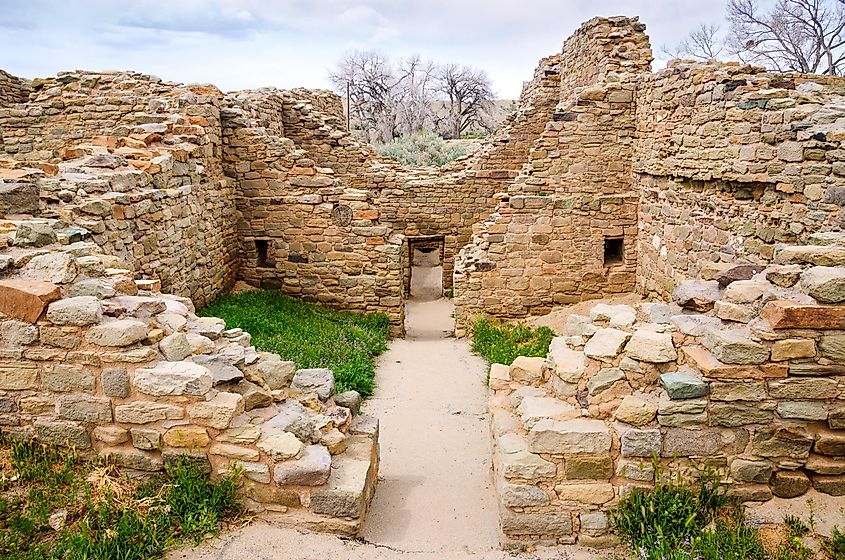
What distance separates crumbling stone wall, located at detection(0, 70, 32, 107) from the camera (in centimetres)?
1373

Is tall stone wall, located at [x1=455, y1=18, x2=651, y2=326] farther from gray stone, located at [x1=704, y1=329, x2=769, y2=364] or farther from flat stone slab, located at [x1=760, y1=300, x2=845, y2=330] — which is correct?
flat stone slab, located at [x1=760, y1=300, x2=845, y2=330]

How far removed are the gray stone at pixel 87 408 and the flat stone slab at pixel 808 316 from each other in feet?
15.4

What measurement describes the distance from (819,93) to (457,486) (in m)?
6.68

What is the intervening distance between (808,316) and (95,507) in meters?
4.90

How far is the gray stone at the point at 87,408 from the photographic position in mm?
4676

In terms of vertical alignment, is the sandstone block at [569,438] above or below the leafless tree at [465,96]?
below

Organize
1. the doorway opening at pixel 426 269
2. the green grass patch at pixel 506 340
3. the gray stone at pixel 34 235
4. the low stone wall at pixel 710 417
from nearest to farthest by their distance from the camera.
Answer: the low stone wall at pixel 710 417
the gray stone at pixel 34 235
the green grass patch at pixel 506 340
the doorway opening at pixel 426 269

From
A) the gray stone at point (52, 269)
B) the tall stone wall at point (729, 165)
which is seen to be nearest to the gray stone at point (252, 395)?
the gray stone at point (52, 269)

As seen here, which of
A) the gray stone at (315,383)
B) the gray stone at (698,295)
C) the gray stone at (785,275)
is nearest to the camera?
the gray stone at (785,275)

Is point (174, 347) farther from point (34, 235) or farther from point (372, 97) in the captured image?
point (372, 97)

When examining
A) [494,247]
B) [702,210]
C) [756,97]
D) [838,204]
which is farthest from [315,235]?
[838,204]

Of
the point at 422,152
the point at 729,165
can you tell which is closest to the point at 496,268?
the point at 729,165

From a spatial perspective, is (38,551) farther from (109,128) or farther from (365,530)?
(109,128)

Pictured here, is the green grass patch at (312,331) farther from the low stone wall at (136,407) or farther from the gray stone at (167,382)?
the gray stone at (167,382)
